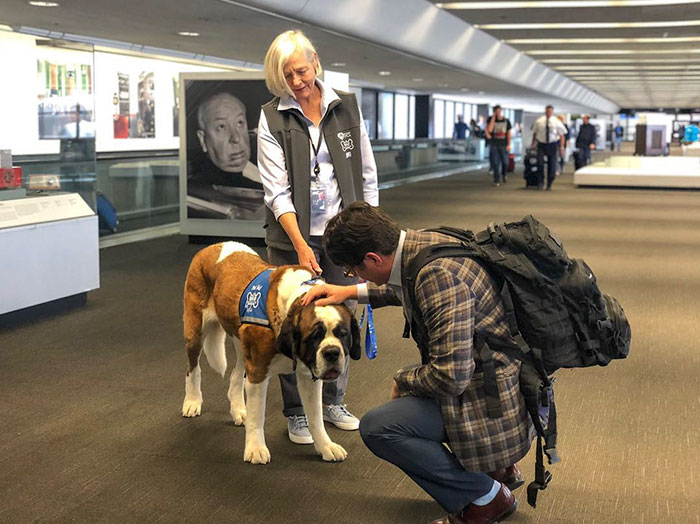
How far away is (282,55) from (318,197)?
2.14ft

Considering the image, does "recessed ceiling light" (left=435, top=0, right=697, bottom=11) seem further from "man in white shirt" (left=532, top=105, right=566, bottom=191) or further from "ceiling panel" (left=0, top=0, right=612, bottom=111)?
"man in white shirt" (left=532, top=105, right=566, bottom=191)

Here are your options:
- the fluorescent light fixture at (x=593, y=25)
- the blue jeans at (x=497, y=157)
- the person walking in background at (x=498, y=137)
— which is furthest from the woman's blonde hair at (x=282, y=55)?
the blue jeans at (x=497, y=157)

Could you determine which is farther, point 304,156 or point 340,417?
point 340,417

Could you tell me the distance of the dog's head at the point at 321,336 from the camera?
336 centimetres

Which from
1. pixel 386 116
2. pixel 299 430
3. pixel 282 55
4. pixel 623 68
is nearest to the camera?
→ pixel 282 55

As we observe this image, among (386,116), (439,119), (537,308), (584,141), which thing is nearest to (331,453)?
(537,308)

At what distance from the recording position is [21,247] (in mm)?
6922

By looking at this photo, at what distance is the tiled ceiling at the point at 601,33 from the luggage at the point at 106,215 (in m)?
7.16

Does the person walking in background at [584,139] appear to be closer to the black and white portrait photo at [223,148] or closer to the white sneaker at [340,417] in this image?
the black and white portrait photo at [223,148]

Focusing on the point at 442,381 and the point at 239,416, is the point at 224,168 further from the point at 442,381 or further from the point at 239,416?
the point at 442,381

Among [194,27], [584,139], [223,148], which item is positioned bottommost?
[223,148]

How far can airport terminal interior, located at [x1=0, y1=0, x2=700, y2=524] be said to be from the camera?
376 centimetres

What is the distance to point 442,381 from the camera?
2.92 meters

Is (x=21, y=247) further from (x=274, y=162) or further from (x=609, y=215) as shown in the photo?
(x=609, y=215)
